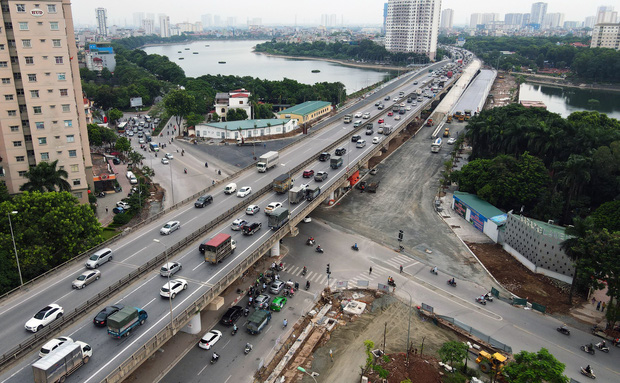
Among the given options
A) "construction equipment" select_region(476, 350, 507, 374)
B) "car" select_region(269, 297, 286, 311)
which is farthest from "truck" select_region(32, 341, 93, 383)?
"construction equipment" select_region(476, 350, 507, 374)

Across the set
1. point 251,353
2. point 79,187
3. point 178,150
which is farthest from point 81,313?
point 178,150

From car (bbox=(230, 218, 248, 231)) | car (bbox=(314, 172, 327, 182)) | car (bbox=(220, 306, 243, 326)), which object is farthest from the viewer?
car (bbox=(314, 172, 327, 182))

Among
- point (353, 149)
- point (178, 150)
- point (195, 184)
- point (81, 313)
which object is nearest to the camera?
point (81, 313)

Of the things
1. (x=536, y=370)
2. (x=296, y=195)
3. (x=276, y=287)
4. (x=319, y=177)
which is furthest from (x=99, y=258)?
(x=536, y=370)

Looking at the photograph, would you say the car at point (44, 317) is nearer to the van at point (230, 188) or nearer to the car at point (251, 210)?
the car at point (251, 210)

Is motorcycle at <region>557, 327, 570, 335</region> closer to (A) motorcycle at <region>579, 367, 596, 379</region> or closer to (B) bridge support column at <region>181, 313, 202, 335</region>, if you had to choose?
(A) motorcycle at <region>579, 367, 596, 379</region>

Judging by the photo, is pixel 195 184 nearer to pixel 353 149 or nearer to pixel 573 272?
pixel 353 149

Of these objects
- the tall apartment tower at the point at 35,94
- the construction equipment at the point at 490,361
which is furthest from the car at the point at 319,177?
the construction equipment at the point at 490,361
